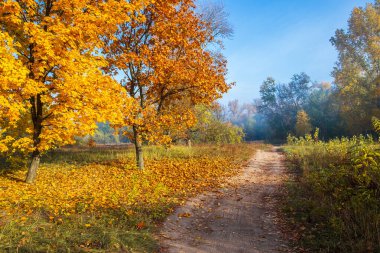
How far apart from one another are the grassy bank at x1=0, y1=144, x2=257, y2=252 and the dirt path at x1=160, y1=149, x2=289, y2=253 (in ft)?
1.73

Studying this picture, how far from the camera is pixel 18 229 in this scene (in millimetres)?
5422

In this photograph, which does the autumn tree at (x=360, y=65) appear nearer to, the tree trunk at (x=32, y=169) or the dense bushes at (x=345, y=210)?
the dense bushes at (x=345, y=210)

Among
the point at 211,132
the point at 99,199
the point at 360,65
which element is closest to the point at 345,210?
the point at 99,199

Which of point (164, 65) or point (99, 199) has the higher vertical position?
point (164, 65)

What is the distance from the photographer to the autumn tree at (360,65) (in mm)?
27125

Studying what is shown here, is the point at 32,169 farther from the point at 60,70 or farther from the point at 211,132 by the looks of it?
the point at 211,132

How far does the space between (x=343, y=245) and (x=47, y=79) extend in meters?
10.4

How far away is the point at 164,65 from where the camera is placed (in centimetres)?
1251

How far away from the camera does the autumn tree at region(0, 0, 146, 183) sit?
873 centimetres

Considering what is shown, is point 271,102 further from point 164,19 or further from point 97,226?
point 97,226

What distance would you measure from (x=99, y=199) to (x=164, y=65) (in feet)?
21.3

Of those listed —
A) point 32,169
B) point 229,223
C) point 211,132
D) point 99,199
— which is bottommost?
point 229,223

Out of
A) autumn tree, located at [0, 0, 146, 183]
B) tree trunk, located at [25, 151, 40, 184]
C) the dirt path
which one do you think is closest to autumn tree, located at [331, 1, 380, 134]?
the dirt path

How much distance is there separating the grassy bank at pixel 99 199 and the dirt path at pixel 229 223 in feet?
1.73
